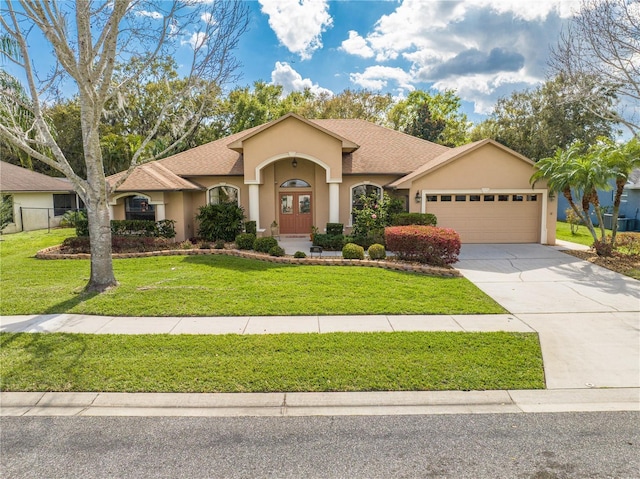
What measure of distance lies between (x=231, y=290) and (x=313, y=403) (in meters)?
5.20

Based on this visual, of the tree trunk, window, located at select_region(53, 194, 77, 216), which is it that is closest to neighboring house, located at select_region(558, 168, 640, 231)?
the tree trunk

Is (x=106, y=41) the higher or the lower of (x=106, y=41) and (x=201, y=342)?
the higher

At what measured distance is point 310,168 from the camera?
18719 millimetres

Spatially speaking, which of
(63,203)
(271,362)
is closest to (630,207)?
(271,362)

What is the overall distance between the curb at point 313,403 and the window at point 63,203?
2647cm

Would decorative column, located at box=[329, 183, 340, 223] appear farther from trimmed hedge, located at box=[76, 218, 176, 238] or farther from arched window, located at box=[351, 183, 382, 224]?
trimmed hedge, located at box=[76, 218, 176, 238]

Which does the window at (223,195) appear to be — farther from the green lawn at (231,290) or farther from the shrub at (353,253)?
the shrub at (353,253)

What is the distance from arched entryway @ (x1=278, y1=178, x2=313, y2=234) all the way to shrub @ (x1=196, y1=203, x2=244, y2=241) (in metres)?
3.04

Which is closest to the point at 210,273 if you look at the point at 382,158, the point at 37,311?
the point at 37,311

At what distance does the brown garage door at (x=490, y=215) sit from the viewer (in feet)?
55.6

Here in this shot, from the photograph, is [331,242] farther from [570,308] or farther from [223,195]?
[570,308]

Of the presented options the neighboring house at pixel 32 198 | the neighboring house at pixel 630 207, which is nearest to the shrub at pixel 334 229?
the neighboring house at pixel 32 198

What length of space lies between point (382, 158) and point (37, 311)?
1523 cm

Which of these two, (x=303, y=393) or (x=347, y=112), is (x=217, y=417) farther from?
→ (x=347, y=112)
